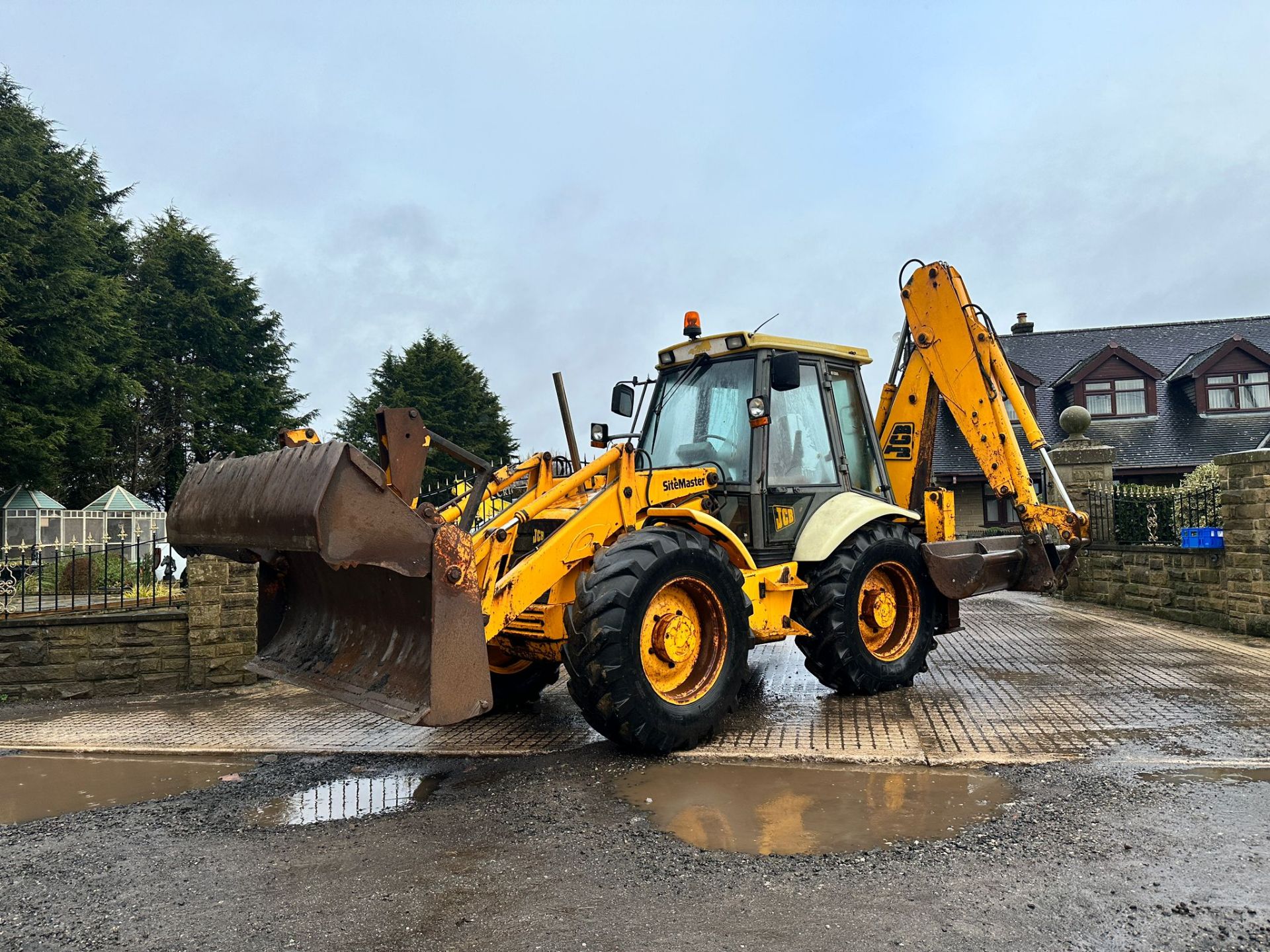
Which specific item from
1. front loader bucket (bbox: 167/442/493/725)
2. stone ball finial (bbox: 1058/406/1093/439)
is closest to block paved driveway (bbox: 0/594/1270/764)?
front loader bucket (bbox: 167/442/493/725)

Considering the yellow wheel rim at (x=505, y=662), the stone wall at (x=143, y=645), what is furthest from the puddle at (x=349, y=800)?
the stone wall at (x=143, y=645)

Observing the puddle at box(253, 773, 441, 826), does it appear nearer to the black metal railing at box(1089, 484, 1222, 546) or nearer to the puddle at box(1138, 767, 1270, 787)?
the puddle at box(1138, 767, 1270, 787)

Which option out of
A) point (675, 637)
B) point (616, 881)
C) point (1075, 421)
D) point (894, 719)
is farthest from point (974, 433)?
point (1075, 421)

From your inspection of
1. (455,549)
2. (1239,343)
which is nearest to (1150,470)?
(1239,343)

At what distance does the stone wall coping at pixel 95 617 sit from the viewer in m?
7.75

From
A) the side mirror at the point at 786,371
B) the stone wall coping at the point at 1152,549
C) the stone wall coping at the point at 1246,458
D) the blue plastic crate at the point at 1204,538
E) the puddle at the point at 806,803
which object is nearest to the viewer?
the puddle at the point at 806,803

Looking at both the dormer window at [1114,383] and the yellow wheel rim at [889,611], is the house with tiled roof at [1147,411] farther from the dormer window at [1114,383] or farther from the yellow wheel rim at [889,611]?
the yellow wheel rim at [889,611]

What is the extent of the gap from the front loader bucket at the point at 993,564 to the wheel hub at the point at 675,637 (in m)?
2.55

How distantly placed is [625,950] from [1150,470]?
982 inches

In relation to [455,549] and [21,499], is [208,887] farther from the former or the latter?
[21,499]

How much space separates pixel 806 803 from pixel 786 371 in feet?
9.10

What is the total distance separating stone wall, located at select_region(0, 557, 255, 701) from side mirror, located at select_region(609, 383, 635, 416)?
3.59m

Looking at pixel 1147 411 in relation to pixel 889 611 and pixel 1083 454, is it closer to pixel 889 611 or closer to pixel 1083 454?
pixel 1083 454

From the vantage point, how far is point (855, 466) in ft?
23.7
